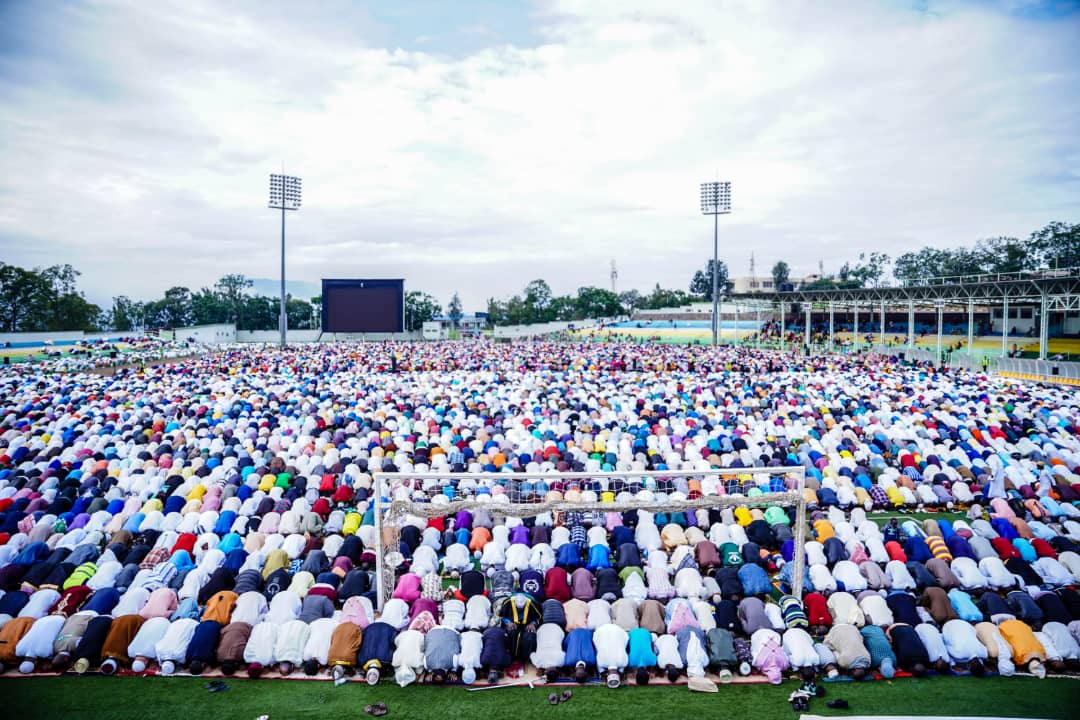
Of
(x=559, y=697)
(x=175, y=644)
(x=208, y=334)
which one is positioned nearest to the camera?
(x=559, y=697)

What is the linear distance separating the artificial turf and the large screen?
151 ft

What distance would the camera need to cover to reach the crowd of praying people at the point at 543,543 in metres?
7.47

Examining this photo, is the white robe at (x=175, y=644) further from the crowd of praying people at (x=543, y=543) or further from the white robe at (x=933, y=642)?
the white robe at (x=933, y=642)

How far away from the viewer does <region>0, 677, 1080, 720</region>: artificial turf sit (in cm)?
680

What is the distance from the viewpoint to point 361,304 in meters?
52.1

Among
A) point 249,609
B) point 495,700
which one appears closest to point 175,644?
point 249,609

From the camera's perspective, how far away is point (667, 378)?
2833 centimetres

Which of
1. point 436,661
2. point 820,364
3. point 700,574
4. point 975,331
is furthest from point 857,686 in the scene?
point 975,331

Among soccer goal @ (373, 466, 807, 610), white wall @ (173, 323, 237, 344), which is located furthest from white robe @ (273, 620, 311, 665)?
white wall @ (173, 323, 237, 344)

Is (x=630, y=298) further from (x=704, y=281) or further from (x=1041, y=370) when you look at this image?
(x=1041, y=370)

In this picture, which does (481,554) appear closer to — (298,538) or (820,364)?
(298,538)

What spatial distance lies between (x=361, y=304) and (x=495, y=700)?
157ft

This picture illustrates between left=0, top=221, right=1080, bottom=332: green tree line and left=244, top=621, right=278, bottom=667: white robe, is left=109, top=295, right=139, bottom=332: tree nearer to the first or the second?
left=0, top=221, right=1080, bottom=332: green tree line

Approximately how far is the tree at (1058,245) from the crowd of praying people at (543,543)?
51.1 metres
